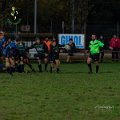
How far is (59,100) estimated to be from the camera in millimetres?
15133

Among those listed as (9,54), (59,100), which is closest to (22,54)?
(9,54)

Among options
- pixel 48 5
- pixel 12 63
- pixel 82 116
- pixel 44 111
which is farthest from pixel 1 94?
pixel 48 5

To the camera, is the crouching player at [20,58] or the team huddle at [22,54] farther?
the crouching player at [20,58]

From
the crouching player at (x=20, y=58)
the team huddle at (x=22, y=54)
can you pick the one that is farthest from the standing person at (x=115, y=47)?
the crouching player at (x=20, y=58)

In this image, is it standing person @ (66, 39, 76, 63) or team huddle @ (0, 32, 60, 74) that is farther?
standing person @ (66, 39, 76, 63)

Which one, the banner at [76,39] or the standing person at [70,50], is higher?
the banner at [76,39]

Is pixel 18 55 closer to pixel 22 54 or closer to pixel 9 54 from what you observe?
pixel 22 54

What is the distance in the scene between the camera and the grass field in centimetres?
1234

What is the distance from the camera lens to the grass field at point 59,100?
486 inches

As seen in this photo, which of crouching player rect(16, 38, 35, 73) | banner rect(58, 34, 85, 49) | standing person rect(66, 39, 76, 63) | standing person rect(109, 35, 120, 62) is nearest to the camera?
crouching player rect(16, 38, 35, 73)

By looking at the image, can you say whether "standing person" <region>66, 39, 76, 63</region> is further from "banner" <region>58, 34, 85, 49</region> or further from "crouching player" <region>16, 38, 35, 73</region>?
"crouching player" <region>16, 38, 35, 73</region>

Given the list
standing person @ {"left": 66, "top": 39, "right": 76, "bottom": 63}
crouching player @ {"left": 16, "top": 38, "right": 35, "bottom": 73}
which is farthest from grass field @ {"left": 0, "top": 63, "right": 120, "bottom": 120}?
standing person @ {"left": 66, "top": 39, "right": 76, "bottom": 63}

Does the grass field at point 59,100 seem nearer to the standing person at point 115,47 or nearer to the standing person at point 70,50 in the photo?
the standing person at point 70,50

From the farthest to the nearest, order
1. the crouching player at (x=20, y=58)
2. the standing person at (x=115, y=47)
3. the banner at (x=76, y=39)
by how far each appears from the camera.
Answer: the banner at (x=76, y=39)
the standing person at (x=115, y=47)
the crouching player at (x=20, y=58)
